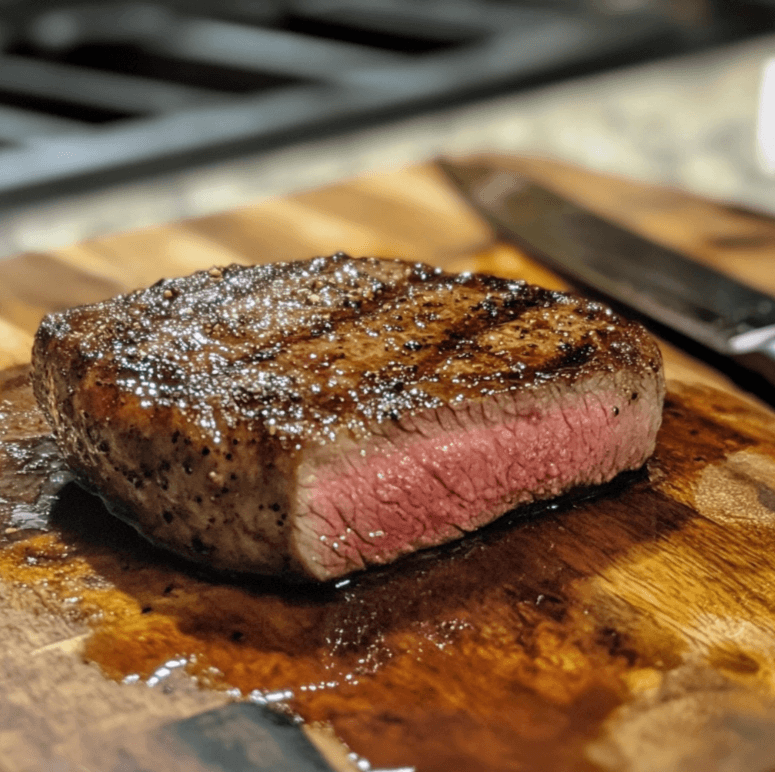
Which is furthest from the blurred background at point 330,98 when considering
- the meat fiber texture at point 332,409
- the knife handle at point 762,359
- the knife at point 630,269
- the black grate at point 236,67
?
the meat fiber texture at point 332,409

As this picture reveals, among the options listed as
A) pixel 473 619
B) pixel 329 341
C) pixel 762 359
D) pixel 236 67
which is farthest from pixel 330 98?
pixel 473 619

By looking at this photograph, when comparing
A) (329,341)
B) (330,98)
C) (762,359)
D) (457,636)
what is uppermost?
(330,98)

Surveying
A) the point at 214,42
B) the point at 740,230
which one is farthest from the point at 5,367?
the point at 214,42

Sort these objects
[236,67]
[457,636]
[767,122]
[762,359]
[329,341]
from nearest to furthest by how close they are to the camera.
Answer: [457,636] → [329,341] → [762,359] → [236,67] → [767,122]

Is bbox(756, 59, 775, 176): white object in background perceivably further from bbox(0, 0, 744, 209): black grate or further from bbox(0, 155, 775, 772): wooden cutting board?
→ bbox(0, 155, 775, 772): wooden cutting board

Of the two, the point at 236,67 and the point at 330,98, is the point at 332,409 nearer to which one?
the point at 330,98

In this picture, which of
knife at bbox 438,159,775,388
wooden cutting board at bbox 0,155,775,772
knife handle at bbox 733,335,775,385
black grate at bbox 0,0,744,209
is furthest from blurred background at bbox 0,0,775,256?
wooden cutting board at bbox 0,155,775,772
